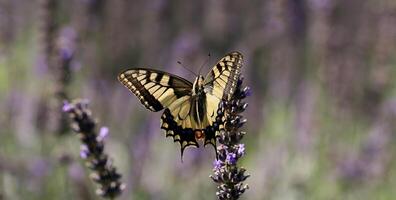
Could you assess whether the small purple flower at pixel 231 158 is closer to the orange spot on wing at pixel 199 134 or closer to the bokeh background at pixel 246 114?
the orange spot on wing at pixel 199 134

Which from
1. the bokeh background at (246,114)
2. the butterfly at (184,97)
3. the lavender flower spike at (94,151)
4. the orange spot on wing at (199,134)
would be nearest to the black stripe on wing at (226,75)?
the butterfly at (184,97)

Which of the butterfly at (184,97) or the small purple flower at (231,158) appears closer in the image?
the small purple flower at (231,158)

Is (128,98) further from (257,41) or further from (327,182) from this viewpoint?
(327,182)

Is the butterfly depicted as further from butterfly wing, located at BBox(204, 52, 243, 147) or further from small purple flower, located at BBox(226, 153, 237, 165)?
small purple flower, located at BBox(226, 153, 237, 165)

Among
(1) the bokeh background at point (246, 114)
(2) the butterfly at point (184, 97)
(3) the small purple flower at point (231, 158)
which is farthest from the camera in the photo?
(1) the bokeh background at point (246, 114)

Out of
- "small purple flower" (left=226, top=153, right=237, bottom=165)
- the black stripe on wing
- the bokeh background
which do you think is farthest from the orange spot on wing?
the bokeh background

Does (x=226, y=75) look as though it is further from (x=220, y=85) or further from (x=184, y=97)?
(x=184, y=97)

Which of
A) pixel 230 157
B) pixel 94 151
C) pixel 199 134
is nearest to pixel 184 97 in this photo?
pixel 199 134
